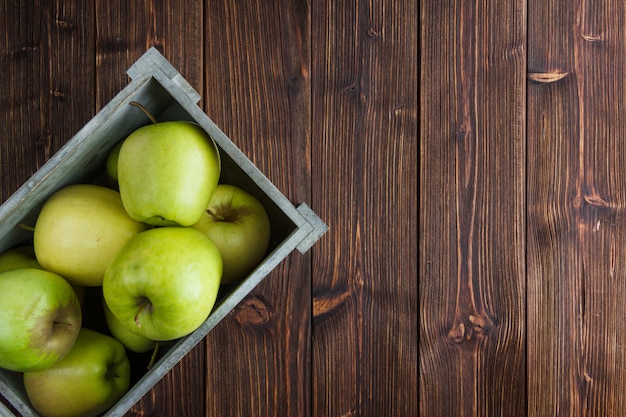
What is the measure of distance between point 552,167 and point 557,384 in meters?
0.31

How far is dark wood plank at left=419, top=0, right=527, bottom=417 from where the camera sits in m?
0.76

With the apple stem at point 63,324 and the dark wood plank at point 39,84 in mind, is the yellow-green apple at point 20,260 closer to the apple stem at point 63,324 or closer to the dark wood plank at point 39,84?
the apple stem at point 63,324

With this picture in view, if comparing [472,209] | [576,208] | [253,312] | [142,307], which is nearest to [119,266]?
[142,307]

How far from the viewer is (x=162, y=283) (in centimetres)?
42

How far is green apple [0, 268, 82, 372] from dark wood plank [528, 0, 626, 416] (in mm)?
609

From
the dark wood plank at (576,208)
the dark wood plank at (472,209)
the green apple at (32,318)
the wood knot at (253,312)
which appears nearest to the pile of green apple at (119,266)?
the green apple at (32,318)

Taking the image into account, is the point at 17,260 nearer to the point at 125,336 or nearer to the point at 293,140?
the point at 125,336

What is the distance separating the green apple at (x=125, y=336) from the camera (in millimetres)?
490

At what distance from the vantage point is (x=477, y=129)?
767mm

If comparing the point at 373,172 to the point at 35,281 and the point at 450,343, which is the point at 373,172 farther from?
the point at 35,281

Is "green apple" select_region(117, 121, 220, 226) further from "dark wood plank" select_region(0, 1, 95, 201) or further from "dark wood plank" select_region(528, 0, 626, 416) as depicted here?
"dark wood plank" select_region(528, 0, 626, 416)

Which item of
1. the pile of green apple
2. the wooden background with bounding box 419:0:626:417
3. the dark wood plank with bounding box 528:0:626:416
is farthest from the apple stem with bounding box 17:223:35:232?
the dark wood plank with bounding box 528:0:626:416

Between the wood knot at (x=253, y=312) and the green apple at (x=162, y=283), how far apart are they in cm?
29

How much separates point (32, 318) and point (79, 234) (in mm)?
74
